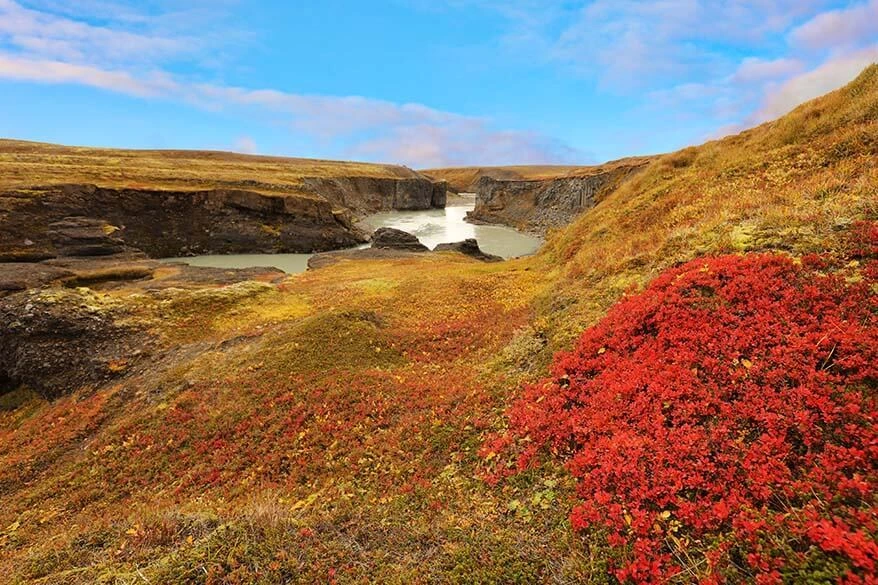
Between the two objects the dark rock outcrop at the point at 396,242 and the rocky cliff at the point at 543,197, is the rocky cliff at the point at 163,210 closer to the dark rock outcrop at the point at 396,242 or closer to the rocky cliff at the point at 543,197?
the dark rock outcrop at the point at 396,242

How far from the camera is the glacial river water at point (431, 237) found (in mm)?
57625

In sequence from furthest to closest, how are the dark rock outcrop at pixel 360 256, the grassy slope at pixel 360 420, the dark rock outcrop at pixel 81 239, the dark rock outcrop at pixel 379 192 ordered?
the dark rock outcrop at pixel 379 192 → the dark rock outcrop at pixel 81 239 → the dark rock outcrop at pixel 360 256 → the grassy slope at pixel 360 420

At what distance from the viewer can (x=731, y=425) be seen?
7.15 m

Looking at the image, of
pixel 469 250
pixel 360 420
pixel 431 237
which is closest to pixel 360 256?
pixel 469 250

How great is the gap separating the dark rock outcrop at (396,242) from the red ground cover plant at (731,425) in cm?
4589

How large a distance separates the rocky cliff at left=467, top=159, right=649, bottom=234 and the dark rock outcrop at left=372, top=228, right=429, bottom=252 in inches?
1055

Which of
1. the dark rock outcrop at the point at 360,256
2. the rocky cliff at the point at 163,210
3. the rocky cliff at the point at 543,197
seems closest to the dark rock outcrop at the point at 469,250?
the dark rock outcrop at the point at 360,256

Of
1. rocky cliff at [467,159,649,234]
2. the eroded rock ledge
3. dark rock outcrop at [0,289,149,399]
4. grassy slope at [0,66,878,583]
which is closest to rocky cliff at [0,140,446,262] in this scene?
the eroded rock ledge

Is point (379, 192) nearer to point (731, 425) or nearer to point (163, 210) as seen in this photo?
point (163, 210)

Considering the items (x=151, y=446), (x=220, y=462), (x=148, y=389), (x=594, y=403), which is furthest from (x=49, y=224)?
(x=594, y=403)

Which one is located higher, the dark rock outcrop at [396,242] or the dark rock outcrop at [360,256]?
the dark rock outcrop at [396,242]

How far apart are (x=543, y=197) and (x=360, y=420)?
9102cm

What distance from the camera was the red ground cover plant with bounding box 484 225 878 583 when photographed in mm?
5422

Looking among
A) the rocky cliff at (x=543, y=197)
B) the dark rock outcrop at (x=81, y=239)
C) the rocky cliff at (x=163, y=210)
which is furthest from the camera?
the rocky cliff at (x=543, y=197)
